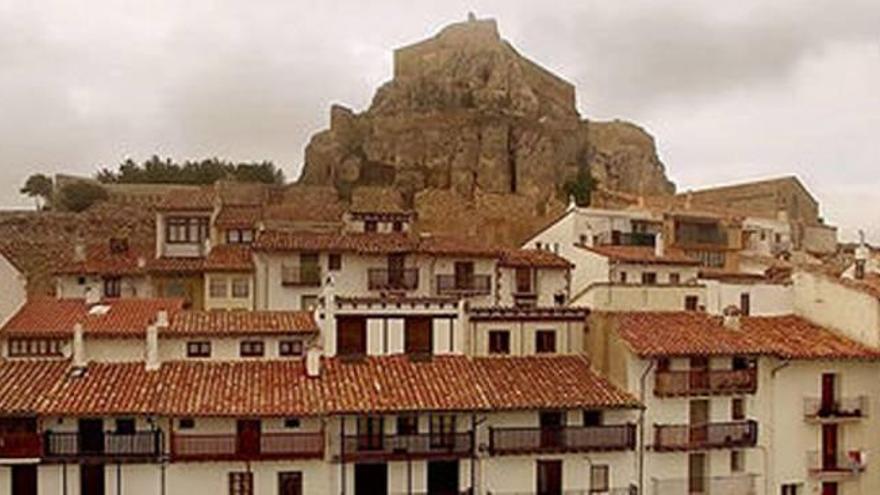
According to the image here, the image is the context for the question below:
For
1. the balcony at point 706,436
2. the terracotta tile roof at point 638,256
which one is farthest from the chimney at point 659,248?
the balcony at point 706,436

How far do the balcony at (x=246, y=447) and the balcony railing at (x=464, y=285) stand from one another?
54.3ft

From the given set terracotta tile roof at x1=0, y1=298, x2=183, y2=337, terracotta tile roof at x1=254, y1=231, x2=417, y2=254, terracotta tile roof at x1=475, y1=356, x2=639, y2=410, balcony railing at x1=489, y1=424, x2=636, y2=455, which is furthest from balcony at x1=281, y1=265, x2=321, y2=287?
balcony railing at x1=489, y1=424, x2=636, y2=455

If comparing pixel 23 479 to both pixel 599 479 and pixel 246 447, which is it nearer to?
pixel 246 447

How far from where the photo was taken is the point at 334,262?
48.9 metres

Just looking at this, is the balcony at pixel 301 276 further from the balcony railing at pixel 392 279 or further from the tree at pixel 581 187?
the tree at pixel 581 187

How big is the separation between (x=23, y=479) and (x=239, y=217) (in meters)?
26.9

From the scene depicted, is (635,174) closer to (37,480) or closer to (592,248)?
(592,248)

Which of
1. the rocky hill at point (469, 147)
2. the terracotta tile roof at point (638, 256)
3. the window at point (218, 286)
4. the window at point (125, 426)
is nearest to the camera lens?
the window at point (125, 426)

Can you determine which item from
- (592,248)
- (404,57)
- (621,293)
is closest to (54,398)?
(621,293)

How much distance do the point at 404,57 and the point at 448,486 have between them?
7060 cm

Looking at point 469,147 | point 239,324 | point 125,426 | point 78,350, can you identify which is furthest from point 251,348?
point 469,147

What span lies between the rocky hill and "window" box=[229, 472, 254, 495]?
44224mm

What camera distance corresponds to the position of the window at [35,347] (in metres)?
39.3

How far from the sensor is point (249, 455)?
34.1m
